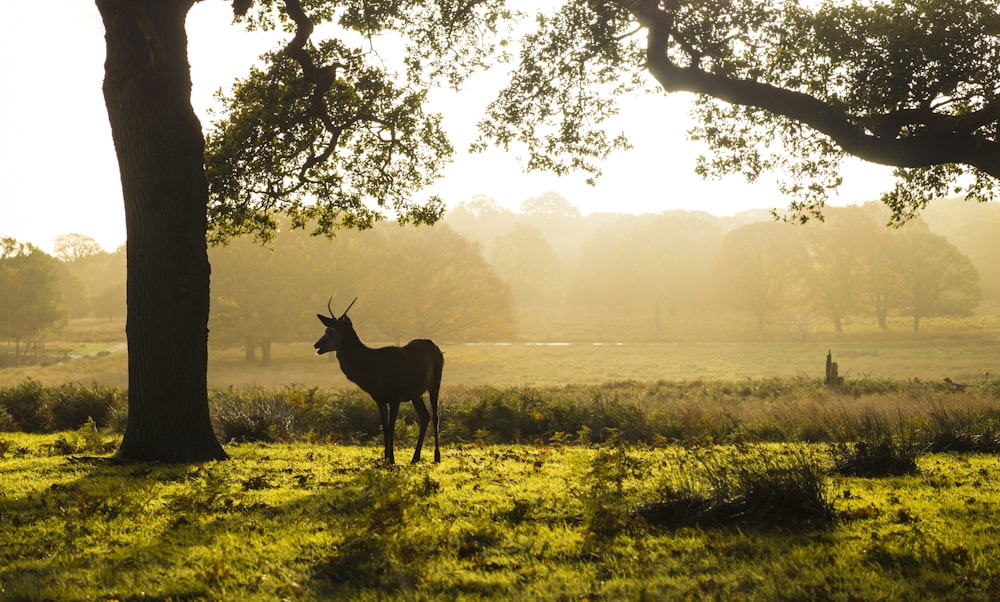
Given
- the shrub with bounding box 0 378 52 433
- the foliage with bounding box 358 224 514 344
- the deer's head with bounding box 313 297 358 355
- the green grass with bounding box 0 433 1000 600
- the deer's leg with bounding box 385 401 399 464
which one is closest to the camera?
the green grass with bounding box 0 433 1000 600

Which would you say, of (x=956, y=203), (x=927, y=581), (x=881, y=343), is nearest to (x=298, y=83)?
(x=927, y=581)

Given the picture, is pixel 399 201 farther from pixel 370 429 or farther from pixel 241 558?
pixel 241 558

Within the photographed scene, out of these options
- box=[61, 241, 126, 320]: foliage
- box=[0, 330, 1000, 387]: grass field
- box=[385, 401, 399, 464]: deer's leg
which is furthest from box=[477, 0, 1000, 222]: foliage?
box=[61, 241, 126, 320]: foliage

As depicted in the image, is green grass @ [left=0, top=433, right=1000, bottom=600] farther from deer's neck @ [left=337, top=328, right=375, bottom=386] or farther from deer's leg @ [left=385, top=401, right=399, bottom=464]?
deer's neck @ [left=337, top=328, right=375, bottom=386]

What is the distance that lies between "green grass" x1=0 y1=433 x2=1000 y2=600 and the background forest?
130 ft

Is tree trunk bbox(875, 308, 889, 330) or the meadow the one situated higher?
tree trunk bbox(875, 308, 889, 330)

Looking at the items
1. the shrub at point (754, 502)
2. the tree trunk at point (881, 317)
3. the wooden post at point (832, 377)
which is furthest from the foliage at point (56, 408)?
the tree trunk at point (881, 317)

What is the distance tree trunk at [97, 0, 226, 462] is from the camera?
32.6 feet

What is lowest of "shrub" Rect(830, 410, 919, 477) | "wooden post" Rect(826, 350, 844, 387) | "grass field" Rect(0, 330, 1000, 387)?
"grass field" Rect(0, 330, 1000, 387)

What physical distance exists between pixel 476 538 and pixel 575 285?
83.7 meters

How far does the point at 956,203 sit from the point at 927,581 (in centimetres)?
17169

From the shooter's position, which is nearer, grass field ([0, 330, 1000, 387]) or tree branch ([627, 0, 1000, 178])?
tree branch ([627, 0, 1000, 178])

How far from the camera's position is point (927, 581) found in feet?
15.7

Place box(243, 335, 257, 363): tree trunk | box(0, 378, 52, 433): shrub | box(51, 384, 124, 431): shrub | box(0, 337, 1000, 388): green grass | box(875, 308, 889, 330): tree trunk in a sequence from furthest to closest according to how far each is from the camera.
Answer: box(875, 308, 889, 330): tree trunk, box(243, 335, 257, 363): tree trunk, box(0, 337, 1000, 388): green grass, box(51, 384, 124, 431): shrub, box(0, 378, 52, 433): shrub
